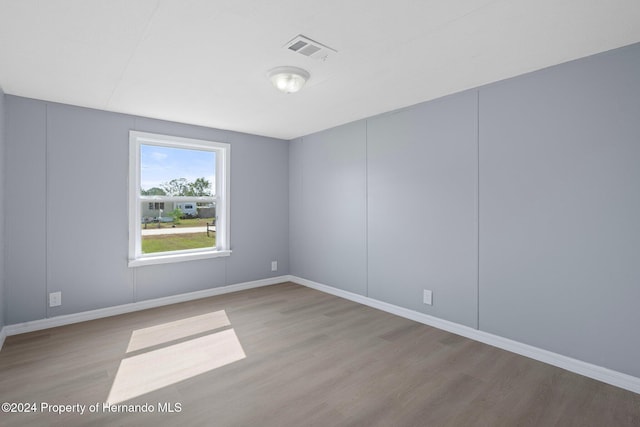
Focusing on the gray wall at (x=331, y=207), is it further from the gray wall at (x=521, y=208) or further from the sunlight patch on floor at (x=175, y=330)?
the sunlight patch on floor at (x=175, y=330)

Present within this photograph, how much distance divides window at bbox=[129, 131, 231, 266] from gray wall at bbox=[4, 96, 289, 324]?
12 cm

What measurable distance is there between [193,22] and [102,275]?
124 inches

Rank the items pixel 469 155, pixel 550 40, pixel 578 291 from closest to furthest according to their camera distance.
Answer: pixel 550 40 → pixel 578 291 → pixel 469 155

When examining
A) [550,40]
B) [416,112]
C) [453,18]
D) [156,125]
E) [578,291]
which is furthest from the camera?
[156,125]

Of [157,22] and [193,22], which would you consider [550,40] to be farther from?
[157,22]

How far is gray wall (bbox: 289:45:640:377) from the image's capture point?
231 cm

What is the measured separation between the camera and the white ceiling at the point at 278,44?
1.82 metres

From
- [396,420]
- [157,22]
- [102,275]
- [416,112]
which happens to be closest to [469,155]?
[416,112]

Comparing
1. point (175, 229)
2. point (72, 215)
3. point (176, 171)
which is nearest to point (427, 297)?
point (175, 229)

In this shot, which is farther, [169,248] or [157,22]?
[169,248]

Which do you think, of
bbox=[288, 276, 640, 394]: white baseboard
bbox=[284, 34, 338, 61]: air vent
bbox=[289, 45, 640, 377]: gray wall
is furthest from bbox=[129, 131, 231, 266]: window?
bbox=[284, 34, 338, 61]: air vent

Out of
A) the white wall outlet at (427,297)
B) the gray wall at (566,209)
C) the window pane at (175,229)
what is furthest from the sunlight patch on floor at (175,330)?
the gray wall at (566,209)

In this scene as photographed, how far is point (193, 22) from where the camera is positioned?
1949 millimetres

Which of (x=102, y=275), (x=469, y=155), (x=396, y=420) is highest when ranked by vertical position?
(x=469, y=155)
